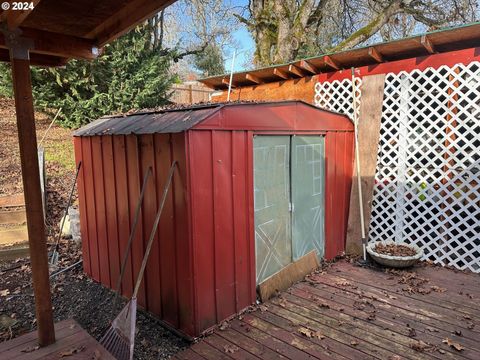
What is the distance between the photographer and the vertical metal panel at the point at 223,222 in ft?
9.79

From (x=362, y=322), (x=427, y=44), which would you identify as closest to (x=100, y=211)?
(x=362, y=322)

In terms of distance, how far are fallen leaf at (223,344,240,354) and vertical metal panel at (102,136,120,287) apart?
176cm

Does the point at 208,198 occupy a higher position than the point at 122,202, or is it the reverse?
the point at 208,198

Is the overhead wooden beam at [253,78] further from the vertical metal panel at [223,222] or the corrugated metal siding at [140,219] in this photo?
the vertical metal panel at [223,222]

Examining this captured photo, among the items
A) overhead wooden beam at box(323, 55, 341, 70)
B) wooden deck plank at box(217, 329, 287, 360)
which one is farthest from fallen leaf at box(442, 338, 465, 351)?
overhead wooden beam at box(323, 55, 341, 70)

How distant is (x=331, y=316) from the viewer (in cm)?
325

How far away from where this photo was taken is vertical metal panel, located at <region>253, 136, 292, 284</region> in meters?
3.47

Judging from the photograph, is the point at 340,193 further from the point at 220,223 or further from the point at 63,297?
the point at 63,297

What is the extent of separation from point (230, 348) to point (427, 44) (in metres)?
4.17

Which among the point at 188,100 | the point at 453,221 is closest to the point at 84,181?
the point at 453,221

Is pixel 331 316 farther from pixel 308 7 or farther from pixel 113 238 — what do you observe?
pixel 308 7

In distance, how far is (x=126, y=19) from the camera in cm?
235

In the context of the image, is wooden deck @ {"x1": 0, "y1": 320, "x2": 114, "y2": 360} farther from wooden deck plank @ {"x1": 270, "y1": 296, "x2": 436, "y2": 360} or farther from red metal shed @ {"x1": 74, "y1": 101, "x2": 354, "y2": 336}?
wooden deck plank @ {"x1": 270, "y1": 296, "x2": 436, "y2": 360}

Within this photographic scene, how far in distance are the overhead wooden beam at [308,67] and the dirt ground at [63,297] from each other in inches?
165
